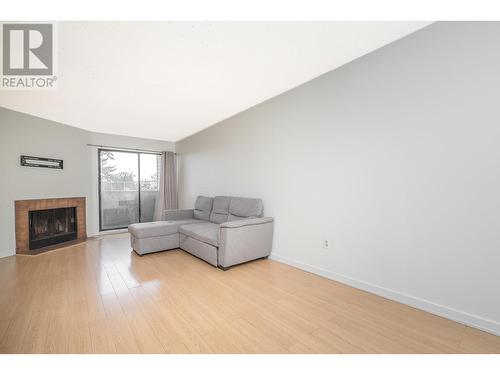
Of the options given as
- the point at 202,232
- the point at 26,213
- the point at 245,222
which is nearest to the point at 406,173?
the point at 245,222

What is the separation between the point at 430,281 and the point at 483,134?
48.8 inches

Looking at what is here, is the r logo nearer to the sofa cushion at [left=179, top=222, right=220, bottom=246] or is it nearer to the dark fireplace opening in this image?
the sofa cushion at [left=179, top=222, right=220, bottom=246]

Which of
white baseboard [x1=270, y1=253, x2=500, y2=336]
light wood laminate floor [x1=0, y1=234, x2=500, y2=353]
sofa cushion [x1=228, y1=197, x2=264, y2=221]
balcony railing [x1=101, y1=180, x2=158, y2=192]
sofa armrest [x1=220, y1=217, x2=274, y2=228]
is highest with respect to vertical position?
balcony railing [x1=101, y1=180, x2=158, y2=192]

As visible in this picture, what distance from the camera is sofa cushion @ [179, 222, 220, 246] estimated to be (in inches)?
110

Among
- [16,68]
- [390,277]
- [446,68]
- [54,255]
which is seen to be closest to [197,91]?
[16,68]

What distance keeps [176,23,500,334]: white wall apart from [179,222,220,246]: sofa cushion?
95 cm

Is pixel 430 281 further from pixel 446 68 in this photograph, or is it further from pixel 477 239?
pixel 446 68

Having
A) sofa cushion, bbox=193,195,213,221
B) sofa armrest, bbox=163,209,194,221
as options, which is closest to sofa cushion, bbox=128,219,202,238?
sofa armrest, bbox=163,209,194,221

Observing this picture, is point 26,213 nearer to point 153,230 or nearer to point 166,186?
point 153,230

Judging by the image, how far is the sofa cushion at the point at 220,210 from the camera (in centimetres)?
364

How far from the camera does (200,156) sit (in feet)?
16.1

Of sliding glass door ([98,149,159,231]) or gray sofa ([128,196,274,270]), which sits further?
sliding glass door ([98,149,159,231])

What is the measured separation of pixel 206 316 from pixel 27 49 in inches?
113

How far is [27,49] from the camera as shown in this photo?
1.88m
